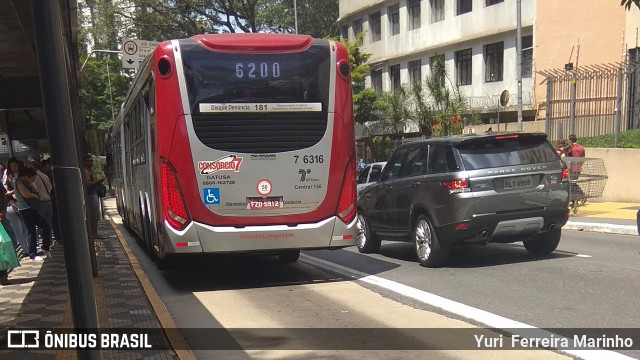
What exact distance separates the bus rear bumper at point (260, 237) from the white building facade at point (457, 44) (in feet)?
61.3

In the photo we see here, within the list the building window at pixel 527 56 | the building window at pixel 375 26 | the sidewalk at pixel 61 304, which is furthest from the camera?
the building window at pixel 375 26

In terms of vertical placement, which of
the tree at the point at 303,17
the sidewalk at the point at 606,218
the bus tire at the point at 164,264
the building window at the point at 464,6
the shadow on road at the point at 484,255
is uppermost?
the tree at the point at 303,17

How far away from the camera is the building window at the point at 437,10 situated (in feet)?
104

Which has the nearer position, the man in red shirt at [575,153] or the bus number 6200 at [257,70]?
the bus number 6200 at [257,70]

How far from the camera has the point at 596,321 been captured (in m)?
5.81

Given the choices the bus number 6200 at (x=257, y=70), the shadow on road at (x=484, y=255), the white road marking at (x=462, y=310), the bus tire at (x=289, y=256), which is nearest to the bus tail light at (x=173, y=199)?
the bus number 6200 at (x=257, y=70)

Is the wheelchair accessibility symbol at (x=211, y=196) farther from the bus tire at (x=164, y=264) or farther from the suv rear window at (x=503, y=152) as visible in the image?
the suv rear window at (x=503, y=152)

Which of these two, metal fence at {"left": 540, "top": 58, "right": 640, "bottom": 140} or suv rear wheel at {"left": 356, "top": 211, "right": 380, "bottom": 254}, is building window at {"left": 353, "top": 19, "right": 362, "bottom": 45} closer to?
metal fence at {"left": 540, "top": 58, "right": 640, "bottom": 140}

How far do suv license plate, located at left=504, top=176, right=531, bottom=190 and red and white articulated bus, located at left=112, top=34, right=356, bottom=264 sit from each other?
224cm

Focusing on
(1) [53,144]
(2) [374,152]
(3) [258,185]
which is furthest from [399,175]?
(2) [374,152]

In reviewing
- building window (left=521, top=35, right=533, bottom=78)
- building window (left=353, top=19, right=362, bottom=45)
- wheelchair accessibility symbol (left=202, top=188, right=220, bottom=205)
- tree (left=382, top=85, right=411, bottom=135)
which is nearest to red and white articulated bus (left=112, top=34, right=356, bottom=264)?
wheelchair accessibility symbol (left=202, top=188, right=220, bottom=205)

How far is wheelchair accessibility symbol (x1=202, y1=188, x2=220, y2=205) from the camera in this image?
7684 mm

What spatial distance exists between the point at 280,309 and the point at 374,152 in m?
24.2

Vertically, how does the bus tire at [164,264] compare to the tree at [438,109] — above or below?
below
